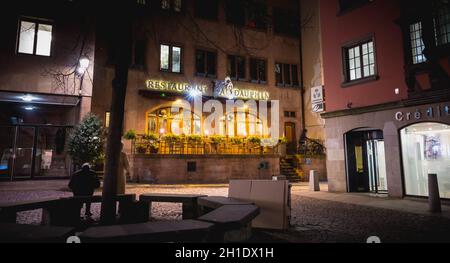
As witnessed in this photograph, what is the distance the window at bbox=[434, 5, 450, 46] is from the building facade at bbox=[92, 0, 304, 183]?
8066mm

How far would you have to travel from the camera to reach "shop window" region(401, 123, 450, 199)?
35.3ft

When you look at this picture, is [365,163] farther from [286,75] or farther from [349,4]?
[286,75]

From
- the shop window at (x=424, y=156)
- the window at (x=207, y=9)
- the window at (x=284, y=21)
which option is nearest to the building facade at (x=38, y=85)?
the window at (x=207, y=9)

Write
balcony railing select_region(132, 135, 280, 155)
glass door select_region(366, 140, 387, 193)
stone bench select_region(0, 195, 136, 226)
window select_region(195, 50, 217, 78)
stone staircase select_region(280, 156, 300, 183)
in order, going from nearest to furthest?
stone bench select_region(0, 195, 136, 226), glass door select_region(366, 140, 387, 193), balcony railing select_region(132, 135, 280, 155), stone staircase select_region(280, 156, 300, 183), window select_region(195, 50, 217, 78)

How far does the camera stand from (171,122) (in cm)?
2041

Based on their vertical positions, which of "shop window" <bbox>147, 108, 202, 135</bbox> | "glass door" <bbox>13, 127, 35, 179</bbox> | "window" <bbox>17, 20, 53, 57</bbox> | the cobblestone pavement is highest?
"window" <bbox>17, 20, 53, 57</bbox>

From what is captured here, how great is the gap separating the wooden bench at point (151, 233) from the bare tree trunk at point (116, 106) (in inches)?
75.8

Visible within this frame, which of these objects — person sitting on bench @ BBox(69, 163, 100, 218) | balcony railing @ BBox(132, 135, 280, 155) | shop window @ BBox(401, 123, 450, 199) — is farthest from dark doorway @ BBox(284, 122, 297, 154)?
person sitting on bench @ BBox(69, 163, 100, 218)

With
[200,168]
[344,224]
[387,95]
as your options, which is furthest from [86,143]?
[387,95]

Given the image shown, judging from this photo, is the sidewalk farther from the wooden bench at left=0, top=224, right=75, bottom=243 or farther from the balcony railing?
the wooden bench at left=0, top=224, right=75, bottom=243

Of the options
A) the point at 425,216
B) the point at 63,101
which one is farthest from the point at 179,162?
the point at 425,216

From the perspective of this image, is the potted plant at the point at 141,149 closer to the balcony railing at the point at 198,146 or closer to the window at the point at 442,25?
the balcony railing at the point at 198,146

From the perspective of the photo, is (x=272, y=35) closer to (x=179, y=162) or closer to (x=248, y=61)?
(x=248, y=61)
